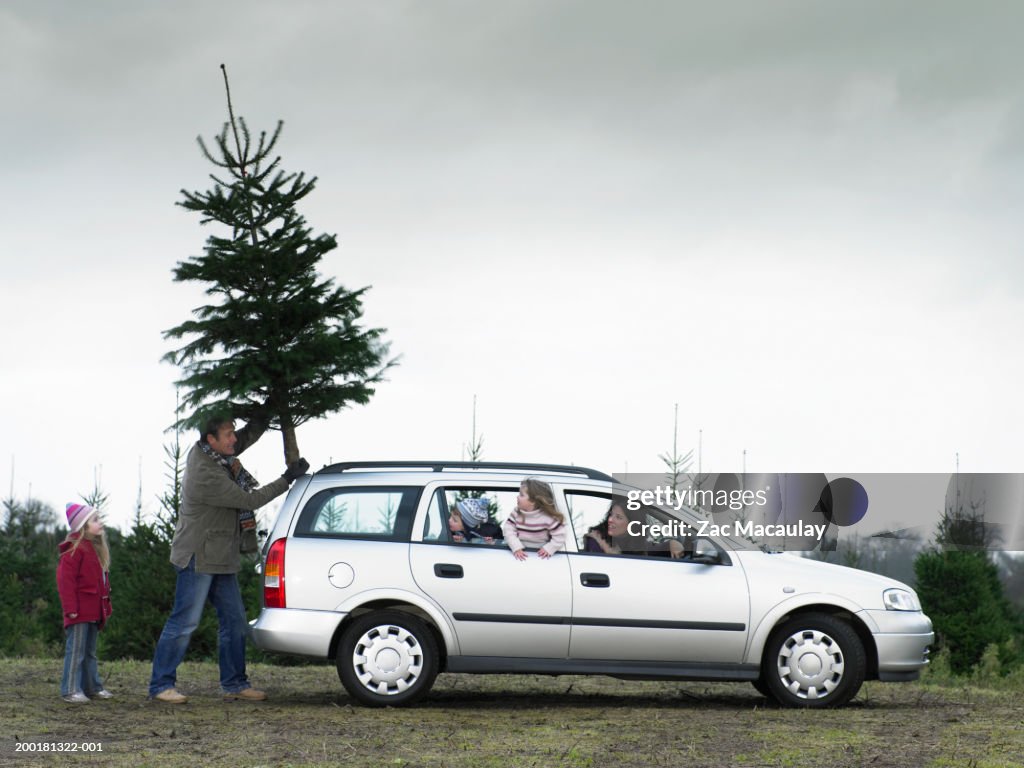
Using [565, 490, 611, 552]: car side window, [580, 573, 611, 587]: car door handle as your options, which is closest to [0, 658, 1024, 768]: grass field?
[580, 573, 611, 587]: car door handle

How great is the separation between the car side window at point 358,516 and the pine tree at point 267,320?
3123 mm

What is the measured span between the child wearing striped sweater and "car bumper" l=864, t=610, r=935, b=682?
2546mm

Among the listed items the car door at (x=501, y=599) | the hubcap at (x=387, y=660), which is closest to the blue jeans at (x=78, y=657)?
the hubcap at (x=387, y=660)

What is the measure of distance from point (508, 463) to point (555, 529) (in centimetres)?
73

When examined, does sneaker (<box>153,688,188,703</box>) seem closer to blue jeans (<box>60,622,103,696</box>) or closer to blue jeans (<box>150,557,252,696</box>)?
blue jeans (<box>150,557,252,696</box>)

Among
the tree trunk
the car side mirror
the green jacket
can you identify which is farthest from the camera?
the tree trunk

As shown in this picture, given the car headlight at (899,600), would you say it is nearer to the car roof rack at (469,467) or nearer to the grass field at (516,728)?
the grass field at (516,728)

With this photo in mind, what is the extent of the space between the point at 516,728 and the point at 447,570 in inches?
58.4

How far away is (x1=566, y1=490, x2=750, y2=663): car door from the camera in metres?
9.92

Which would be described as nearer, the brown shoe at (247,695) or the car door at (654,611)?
the car door at (654,611)

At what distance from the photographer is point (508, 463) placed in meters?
10.4

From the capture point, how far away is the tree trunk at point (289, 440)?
13328mm

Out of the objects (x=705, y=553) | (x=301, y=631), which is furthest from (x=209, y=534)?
(x=705, y=553)

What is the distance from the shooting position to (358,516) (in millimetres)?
10188
